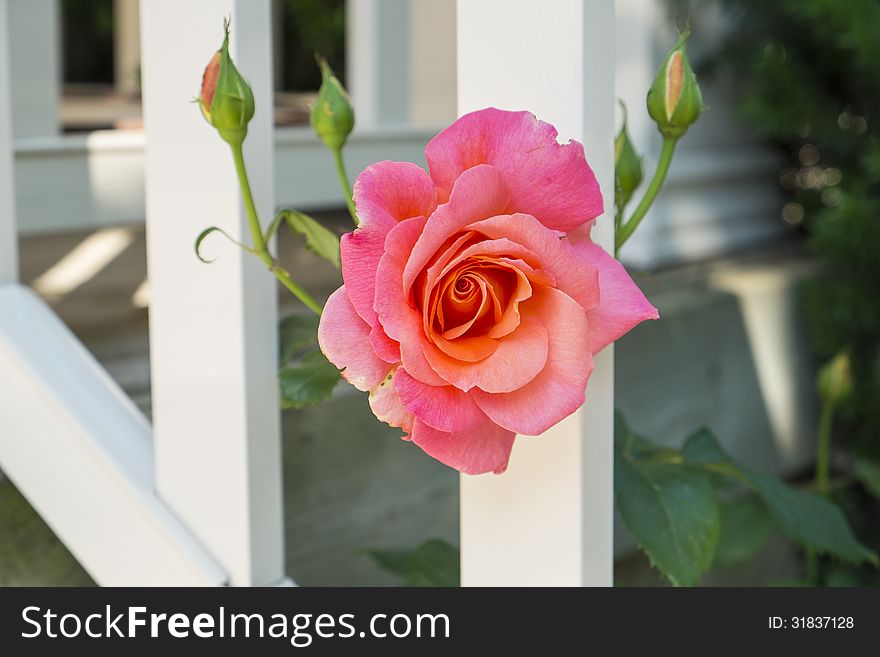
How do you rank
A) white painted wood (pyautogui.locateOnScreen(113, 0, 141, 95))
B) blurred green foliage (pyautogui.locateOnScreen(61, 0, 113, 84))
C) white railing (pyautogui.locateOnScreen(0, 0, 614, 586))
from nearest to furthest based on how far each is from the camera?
1. white railing (pyautogui.locateOnScreen(0, 0, 614, 586))
2. white painted wood (pyautogui.locateOnScreen(113, 0, 141, 95))
3. blurred green foliage (pyautogui.locateOnScreen(61, 0, 113, 84))

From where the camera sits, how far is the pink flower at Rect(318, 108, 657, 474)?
0.47 metres

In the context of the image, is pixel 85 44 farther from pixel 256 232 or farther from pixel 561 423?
pixel 561 423

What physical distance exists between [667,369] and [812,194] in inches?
17.2

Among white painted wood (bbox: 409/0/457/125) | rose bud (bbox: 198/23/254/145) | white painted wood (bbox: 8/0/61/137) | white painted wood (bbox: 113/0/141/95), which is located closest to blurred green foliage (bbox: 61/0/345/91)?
white painted wood (bbox: 113/0/141/95)

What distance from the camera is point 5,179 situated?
2.72ft

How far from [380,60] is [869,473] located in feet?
3.00

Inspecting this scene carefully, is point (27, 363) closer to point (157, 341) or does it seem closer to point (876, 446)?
point (157, 341)

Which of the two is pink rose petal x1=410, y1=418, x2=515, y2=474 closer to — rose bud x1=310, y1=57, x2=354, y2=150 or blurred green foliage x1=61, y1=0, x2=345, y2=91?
rose bud x1=310, y1=57, x2=354, y2=150

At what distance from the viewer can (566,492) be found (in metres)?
0.58

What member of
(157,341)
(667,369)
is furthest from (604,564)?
(667,369)

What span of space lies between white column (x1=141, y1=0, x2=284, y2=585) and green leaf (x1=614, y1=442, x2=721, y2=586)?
0.78ft

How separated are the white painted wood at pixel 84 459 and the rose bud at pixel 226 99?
0.97 ft

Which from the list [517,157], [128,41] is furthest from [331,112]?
[128,41]

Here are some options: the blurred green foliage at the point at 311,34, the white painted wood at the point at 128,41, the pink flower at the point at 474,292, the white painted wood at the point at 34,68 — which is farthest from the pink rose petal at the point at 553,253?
the blurred green foliage at the point at 311,34
